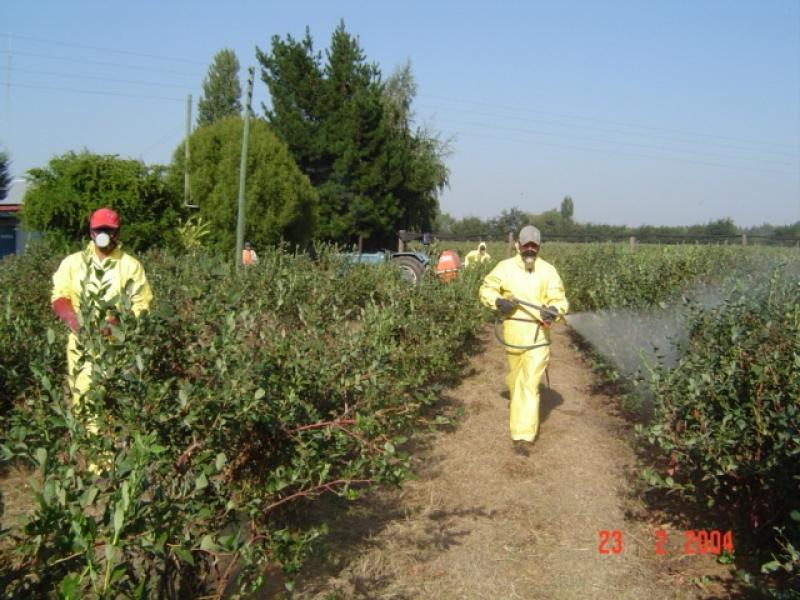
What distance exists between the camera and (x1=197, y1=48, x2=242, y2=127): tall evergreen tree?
47.6 meters

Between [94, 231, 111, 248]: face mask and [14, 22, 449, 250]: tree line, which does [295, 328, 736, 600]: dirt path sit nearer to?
[94, 231, 111, 248]: face mask

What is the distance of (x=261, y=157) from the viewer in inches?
833

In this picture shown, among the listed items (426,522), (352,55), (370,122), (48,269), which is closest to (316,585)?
(426,522)

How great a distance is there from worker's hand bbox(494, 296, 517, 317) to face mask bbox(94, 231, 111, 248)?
105 inches

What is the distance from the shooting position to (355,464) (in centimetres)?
279

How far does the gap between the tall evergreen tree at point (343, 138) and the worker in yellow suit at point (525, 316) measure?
24.1 m

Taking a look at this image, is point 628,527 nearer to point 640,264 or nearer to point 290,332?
point 290,332

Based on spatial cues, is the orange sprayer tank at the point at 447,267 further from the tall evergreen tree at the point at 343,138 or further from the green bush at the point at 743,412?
the tall evergreen tree at the point at 343,138

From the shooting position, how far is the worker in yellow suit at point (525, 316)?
208 inches

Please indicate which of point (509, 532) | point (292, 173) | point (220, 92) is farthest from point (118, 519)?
point (220, 92)

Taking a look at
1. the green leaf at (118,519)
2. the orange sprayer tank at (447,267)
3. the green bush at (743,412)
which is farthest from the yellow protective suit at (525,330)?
the green leaf at (118,519)

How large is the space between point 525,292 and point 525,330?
0.29m

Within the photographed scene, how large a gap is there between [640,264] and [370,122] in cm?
2249

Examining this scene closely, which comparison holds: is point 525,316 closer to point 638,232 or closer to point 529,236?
point 529,236
